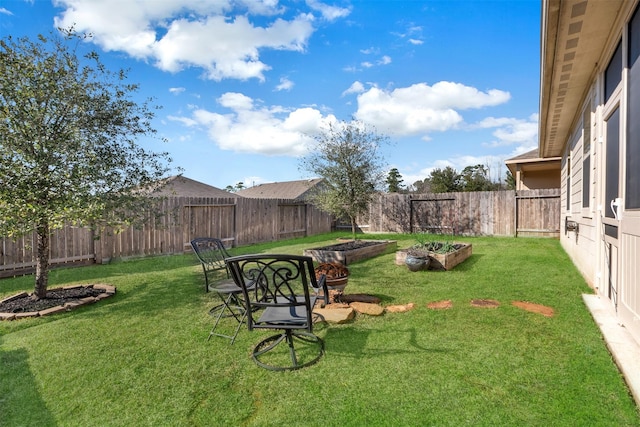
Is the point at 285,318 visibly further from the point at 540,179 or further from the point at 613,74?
the point at 540,179

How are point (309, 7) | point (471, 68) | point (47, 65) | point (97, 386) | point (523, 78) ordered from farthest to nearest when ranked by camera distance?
point (471, 68)
point (523, 78)
point (309, 7)
point (47, 65)
point (97, 386)

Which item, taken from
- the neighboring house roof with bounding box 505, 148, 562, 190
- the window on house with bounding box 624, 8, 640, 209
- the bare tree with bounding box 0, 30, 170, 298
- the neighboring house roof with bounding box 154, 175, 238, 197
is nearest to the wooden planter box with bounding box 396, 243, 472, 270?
the window on house with bounding box 624, 8, 640, 209

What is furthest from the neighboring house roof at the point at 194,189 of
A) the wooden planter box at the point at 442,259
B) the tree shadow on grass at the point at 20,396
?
the tree shadow on grass at the point at 20,396

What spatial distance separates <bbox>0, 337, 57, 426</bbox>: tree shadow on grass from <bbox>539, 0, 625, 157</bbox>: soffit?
4.91 metres

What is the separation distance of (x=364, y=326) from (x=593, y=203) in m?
3.48

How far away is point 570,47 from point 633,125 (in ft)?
5.45

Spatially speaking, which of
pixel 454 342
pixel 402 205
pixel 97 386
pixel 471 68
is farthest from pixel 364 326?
pixel 402 205

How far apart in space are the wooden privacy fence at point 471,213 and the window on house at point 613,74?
26.8 feet

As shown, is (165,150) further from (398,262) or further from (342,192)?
(342,192)

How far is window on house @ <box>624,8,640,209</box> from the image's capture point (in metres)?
2.38

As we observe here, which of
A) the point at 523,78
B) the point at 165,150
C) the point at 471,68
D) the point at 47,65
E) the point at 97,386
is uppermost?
the point at 471,68

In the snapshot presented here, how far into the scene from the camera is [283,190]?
77.2ft

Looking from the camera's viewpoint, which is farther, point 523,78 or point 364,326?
point 523,78

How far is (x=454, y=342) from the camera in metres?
2.83
